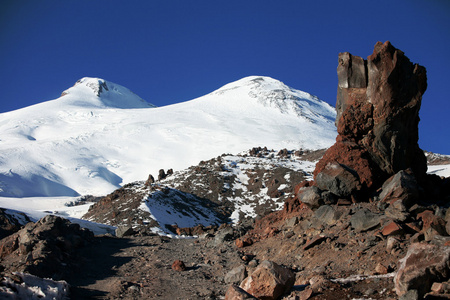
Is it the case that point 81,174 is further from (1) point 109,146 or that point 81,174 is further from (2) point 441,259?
(2) point 441,259

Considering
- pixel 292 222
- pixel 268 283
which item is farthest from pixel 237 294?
pixel 292 222

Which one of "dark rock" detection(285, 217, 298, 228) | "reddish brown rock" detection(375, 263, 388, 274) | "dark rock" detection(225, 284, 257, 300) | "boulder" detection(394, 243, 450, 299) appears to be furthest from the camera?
"dark rock" detection(285, 217, 298, 228)

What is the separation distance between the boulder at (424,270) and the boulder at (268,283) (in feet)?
6.27

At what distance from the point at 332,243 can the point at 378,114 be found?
18.2 feet

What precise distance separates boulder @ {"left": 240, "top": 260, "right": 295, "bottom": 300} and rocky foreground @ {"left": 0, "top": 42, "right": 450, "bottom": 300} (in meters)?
0.02

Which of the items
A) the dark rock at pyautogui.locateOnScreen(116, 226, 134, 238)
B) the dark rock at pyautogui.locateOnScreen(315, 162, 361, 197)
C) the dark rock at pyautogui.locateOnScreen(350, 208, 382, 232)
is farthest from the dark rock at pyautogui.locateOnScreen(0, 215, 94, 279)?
the dark rock at pyautogui.locateOnScreen(315, 162, 361, 197)

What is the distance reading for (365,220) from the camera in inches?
383

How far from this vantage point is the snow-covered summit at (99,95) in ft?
394

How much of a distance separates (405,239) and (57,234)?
10.9 m

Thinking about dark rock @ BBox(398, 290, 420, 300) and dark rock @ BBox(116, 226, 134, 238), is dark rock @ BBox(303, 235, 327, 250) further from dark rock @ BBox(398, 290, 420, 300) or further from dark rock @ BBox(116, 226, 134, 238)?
dark rock @ BBox(116, 226, 134, 238)

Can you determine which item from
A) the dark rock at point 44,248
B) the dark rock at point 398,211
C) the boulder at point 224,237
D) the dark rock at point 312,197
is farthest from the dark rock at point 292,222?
the dark rock at point 44,248

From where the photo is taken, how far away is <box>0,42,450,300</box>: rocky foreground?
6711 mm

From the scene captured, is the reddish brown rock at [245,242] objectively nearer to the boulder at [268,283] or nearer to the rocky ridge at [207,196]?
the boulder at [268,283]

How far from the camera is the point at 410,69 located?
12.7 metres
